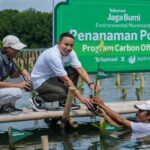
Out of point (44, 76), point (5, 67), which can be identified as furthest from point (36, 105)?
point (5, 67)

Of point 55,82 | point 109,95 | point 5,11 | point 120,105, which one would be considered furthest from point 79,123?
point 5,11

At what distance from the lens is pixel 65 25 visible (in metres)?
12.5

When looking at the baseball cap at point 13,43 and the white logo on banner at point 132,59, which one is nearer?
the baseball cap at point 13,43

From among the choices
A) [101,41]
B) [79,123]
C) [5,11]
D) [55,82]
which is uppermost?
[5,11]

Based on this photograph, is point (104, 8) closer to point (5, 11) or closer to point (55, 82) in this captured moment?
point (55, 82)

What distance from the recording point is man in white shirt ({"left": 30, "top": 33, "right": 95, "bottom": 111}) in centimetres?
1016

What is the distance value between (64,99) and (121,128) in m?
1.51

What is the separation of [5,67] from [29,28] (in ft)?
217

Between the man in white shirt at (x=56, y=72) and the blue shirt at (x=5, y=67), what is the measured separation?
59cm

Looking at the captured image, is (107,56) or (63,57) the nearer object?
(63,57)

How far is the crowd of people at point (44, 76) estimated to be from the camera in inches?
378

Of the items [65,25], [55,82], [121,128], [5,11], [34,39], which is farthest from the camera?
[5,11]

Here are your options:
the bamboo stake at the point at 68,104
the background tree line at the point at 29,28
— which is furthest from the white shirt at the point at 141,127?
the background tree line at the point at 29,28

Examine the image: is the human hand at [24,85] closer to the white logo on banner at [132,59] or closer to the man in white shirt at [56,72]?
the man in white shirt at [56,72]
